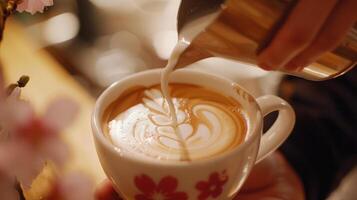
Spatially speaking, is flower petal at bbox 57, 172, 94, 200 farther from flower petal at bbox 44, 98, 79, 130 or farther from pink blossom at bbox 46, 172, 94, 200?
flower petal at bbox 44, 98, 79, 130

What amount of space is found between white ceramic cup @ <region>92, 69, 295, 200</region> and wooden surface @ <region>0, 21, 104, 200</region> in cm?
12

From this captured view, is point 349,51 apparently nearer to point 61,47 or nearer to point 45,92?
point 45,92

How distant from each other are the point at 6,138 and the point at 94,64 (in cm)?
93

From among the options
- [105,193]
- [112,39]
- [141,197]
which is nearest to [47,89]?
[105,193]

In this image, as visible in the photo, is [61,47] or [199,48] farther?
[61,47]

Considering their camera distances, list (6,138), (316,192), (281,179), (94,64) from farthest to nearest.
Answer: (94,64), (316,192), (281,179), (6,138)

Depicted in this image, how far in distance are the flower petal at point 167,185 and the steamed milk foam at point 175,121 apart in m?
0.03

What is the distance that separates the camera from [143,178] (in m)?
0.57

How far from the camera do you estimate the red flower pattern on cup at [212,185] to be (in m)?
0.57

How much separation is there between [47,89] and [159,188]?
429 mm

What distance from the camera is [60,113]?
0.46 metres

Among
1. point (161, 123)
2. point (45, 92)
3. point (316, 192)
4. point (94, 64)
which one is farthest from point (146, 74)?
point (94, 64)

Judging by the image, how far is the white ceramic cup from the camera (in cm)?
56

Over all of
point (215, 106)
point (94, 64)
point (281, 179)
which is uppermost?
point (215, 106)
